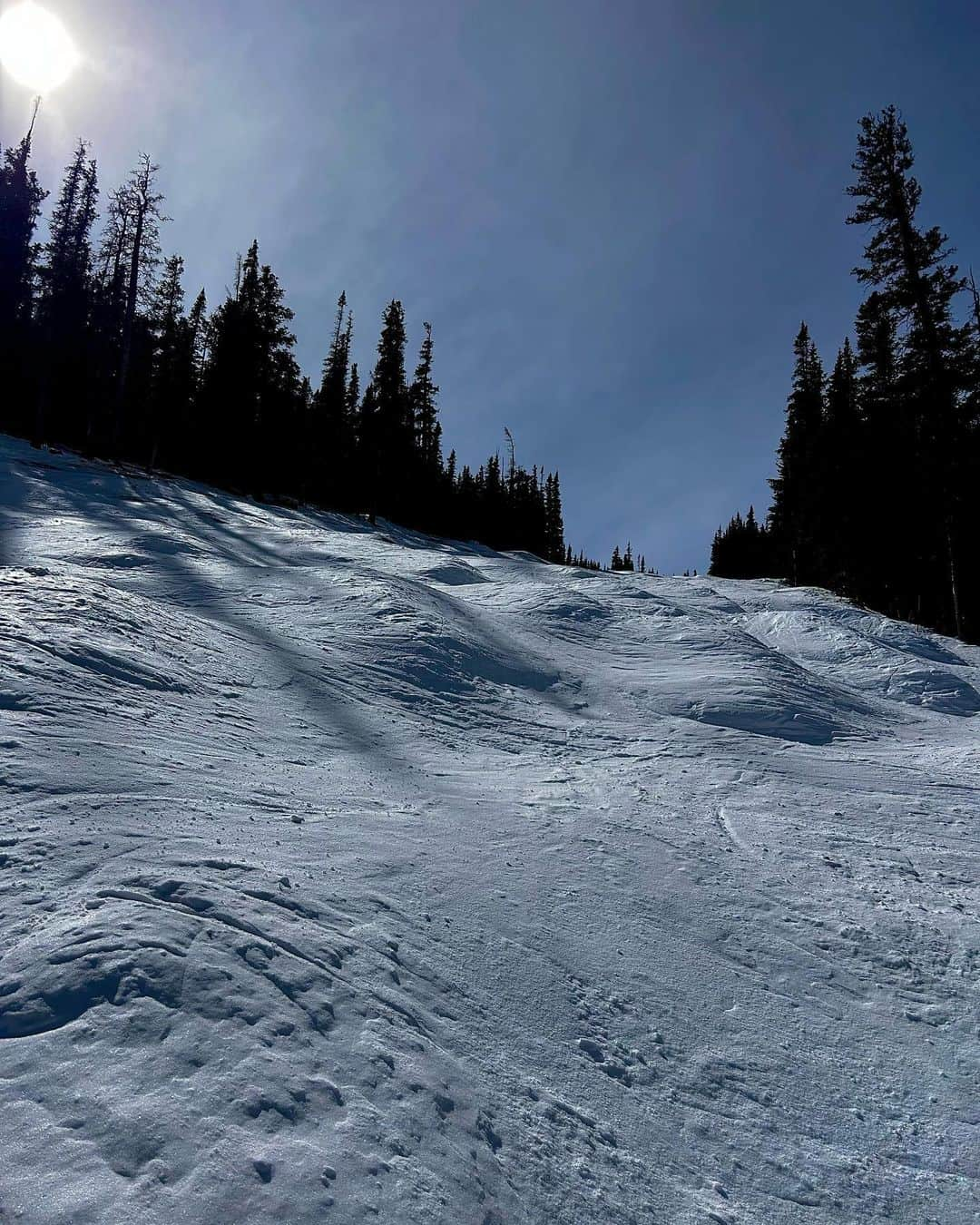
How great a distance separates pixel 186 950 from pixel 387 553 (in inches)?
566

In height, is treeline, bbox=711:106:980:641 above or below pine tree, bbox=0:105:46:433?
below

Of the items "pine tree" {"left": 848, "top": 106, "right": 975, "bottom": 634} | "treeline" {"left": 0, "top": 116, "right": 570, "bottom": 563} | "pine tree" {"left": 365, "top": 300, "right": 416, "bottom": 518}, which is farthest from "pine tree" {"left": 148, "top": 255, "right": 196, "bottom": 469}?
"pine tree" {"left": 848, "top": 106, "right": 975, "bottom": 634}

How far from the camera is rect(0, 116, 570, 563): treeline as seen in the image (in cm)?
2997

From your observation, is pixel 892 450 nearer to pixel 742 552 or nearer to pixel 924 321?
pixel 924 321

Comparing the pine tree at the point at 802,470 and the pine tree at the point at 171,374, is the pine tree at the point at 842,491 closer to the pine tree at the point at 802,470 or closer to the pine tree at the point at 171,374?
the pine tree at the point at 802,470

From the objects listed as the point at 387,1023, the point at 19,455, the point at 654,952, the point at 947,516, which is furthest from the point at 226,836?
the point at 19,455

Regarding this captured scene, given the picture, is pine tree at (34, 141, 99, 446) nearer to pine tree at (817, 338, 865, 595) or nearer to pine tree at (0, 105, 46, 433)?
pine tree at (0, 105, 46, 433)

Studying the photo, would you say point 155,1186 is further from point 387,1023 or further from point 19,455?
point 19,455

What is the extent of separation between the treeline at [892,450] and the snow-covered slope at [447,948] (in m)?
15.5

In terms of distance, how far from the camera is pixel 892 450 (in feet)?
86.8

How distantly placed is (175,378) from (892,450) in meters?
38.7

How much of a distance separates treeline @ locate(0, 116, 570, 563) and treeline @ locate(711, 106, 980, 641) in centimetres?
2336

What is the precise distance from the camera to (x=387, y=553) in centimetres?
1662

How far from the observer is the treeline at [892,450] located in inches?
754
